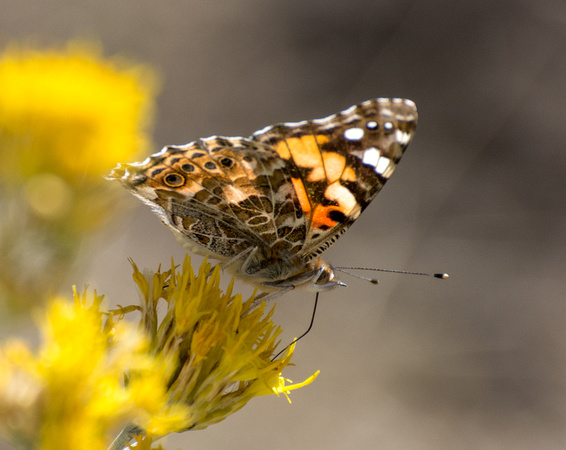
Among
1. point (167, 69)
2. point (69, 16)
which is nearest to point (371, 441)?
point (167, 69)

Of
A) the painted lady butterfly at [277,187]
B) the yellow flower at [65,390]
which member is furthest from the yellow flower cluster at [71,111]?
the yellow flower at [65,390]

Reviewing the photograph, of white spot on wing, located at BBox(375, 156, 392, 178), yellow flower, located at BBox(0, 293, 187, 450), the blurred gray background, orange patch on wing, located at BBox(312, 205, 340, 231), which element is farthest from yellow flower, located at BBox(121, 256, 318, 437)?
the blurred gray background

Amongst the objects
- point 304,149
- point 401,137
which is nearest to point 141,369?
point 304,149

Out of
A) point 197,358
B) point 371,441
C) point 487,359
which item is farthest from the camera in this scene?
point 487,359

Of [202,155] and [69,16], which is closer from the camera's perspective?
[202,155]

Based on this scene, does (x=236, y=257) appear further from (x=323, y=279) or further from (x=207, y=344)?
(x=207, y=344)

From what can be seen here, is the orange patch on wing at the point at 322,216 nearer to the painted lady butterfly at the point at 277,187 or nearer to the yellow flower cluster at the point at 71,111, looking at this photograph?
the painted lady butterfly at the point at 277,187

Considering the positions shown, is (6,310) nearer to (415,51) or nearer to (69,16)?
(69,16)
